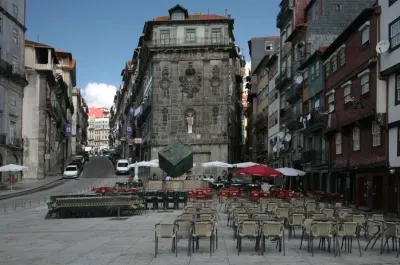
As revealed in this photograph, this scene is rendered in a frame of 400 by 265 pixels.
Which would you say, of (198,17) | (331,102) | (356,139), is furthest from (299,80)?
(198,17)

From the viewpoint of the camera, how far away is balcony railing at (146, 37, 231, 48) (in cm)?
6706

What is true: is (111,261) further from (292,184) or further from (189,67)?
(189,67)

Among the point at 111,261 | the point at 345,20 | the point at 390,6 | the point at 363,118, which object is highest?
the point at 345,20

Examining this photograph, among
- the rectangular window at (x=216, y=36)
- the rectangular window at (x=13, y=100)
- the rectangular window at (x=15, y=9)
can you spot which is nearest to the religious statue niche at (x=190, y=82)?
the rectangular window at (x=216, y=36)

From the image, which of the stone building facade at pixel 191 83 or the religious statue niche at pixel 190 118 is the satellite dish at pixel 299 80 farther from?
the religious statue niche at pixel 190 118

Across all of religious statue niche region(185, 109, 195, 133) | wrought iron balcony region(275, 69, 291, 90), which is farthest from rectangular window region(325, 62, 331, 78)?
religious statue niche region(185, 109, 195, 133)

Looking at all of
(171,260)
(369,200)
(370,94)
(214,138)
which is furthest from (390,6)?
(214,138)

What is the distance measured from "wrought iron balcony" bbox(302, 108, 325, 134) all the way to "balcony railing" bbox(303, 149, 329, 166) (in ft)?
5.96

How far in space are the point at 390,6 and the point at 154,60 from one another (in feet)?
140

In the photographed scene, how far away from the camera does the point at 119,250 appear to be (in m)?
15.1

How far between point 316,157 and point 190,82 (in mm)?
27205

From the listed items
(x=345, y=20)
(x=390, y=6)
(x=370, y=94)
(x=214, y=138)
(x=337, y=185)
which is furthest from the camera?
(x=214, y=138)

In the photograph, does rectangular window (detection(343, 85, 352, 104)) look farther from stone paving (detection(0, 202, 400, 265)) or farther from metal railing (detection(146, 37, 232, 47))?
metal railing (detection(146, 37, 232, 47))

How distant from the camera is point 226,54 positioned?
66875mm
